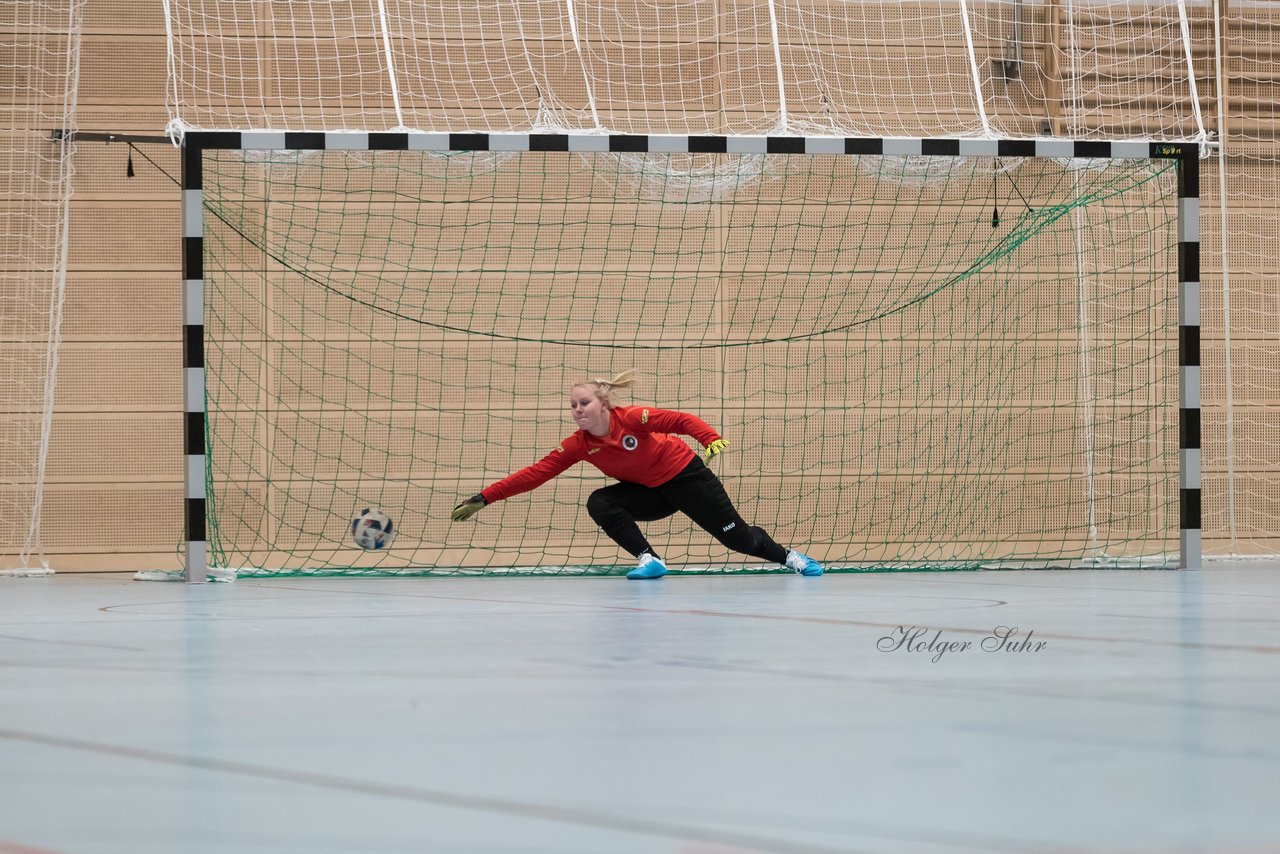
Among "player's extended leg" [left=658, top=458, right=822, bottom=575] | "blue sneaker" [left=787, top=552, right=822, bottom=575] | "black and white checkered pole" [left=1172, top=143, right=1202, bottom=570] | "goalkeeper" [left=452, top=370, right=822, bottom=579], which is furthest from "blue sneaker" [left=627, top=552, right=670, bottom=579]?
"black and white checkered pole" [left=1172, top=143, right=1202, bottom=570]

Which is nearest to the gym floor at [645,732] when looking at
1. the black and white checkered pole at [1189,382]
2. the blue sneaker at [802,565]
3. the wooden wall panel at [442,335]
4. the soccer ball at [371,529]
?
the soccer ball at [371,529]

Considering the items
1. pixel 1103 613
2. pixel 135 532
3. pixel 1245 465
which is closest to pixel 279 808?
pixel 1103 613

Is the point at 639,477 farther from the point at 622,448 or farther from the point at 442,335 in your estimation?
the point at 442,335

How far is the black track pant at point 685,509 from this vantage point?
357 inches

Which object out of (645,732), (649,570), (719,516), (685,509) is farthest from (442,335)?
(645,732)

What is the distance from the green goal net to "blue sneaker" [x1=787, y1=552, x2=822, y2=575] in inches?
50.5

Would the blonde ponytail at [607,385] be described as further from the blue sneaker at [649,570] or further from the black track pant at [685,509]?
the blue sneaker at [649,570]

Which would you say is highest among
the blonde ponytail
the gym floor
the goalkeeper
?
the blonde ponytail

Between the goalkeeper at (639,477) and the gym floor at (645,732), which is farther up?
the goalkeeper at (639,477)

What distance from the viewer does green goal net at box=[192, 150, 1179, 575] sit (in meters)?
10.7

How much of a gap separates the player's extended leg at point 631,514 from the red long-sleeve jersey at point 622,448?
156 mm

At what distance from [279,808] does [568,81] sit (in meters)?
9.06

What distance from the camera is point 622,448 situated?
8.95m

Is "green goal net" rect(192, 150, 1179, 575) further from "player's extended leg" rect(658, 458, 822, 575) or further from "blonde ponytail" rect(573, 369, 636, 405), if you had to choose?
"blonde ponytail" rect(573, 369, 636, 405)
